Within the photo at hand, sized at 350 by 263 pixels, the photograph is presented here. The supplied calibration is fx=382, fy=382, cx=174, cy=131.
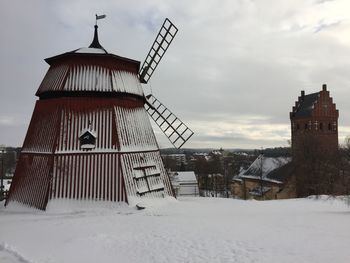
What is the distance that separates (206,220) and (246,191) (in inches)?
1544

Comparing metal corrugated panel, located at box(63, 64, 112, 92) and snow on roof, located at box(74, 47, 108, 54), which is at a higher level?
snow on roof, located at box(74, 47, 108, 54)

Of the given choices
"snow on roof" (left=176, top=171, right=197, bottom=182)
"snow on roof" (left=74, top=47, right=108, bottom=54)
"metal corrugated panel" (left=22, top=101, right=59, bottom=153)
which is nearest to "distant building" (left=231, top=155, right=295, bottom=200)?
"snow on roof" (left=176, top=171, right=197, bottom=182)

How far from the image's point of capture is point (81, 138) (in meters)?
16.7

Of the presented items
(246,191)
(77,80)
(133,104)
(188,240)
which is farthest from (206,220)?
(246,191)

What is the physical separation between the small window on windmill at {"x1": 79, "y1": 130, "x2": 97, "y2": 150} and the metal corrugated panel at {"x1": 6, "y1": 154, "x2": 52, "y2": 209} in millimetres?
1501

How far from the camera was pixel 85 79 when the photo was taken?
17.5m

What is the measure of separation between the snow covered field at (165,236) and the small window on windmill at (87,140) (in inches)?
102

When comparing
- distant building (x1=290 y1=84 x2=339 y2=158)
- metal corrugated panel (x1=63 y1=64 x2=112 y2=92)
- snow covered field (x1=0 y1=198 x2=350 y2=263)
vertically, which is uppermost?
distant building (x1=290 y1=84 x2=339 y2=158)

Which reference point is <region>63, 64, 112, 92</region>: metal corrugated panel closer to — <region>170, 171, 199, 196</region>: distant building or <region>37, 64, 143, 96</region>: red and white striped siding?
<region>37, 64, 143, 96</region>: red and white striped siding

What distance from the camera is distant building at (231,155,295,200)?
43844 millimetres

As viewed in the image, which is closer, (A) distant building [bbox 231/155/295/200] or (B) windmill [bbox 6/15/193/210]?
(B) windmill [bbox 6/15/193/210]

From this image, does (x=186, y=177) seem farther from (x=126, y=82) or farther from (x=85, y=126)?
(x=85, y=126)

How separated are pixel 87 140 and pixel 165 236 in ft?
24.1

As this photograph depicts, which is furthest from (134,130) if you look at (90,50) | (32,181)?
(32,181)
